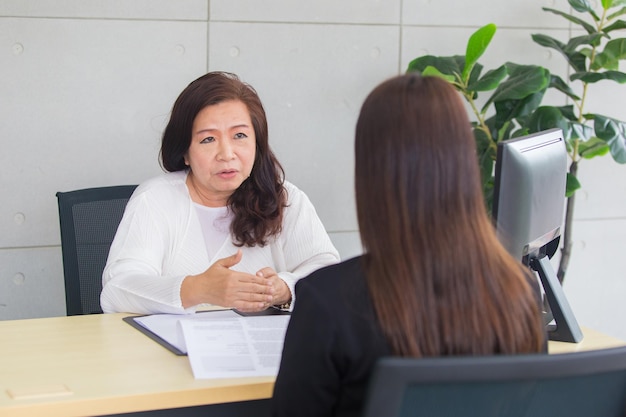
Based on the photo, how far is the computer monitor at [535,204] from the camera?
186 cm

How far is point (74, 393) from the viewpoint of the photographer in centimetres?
166

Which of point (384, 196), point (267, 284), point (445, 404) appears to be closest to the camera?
point (445, 404)

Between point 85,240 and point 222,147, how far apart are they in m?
0.59

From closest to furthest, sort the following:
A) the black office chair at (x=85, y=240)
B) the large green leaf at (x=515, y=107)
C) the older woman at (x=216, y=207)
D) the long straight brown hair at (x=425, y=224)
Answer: the long straight brown hair at (x=425, y=224), the older woman at (x=216, y=207), the black office chair at (x=85, y=240), the large green leaf at (x=515, y=107)

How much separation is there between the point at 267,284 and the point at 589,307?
102 inches

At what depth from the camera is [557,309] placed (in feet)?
7.07

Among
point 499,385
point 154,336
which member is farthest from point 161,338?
point 499,385

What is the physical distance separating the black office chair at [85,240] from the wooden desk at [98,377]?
1.83 ft

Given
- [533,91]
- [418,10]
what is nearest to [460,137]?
[533,91]

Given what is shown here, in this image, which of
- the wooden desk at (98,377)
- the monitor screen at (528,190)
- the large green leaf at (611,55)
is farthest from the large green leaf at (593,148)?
the wooden desk at (98,377)

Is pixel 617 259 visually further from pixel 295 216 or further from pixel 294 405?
pixel 294 405

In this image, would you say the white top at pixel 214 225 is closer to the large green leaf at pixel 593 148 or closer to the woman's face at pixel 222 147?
the woman's face at pixel 222 147

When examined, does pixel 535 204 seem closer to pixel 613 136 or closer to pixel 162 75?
pixel 613 136

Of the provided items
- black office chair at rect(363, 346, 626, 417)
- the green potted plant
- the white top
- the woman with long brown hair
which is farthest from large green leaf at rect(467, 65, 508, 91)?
black office chair at rect(363, 346, 626, 417)
